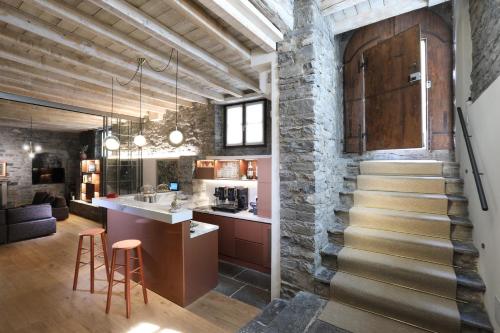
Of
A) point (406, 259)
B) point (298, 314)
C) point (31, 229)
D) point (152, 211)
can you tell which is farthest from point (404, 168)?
point (31, 229)

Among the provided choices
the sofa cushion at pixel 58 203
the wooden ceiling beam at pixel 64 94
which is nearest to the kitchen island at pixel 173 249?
the wooden ceiling beam at pixel 64 94

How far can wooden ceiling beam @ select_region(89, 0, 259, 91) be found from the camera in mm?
2234

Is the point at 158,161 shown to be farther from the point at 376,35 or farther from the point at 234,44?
the point at 376,35

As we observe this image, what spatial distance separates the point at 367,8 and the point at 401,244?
8.67 ft

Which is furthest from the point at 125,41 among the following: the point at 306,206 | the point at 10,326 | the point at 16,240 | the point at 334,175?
the point at 16,240

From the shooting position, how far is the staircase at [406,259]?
2.05 m

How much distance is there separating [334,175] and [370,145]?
1091 millimetres

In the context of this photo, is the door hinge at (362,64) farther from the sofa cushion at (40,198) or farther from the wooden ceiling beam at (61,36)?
the sofa cushion at (40,198)

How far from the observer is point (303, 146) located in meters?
2.56

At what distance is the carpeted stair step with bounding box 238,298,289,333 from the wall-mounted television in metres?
10.5

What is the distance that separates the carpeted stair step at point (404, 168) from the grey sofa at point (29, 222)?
280 inches

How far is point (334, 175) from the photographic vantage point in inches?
124

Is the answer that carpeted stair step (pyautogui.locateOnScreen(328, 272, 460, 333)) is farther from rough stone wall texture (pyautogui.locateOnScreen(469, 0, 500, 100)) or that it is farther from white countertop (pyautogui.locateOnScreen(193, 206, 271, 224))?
rough stone wall texture (pyautogui.locateOnScreen(469, 0, 500, 100))

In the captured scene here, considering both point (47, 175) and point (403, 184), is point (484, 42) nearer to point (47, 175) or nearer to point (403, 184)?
point (403, 184)
